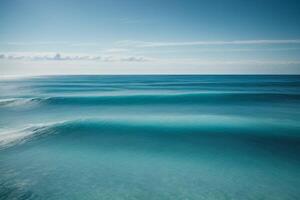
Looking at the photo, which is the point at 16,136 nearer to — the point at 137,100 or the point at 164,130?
the point at 164,130

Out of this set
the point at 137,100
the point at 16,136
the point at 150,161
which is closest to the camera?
the point at 150,161

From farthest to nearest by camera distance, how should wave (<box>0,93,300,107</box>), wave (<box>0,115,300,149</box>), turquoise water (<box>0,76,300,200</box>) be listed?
wave (<box>0,93,300,107</box>) → wave (<box>0,115,300,149</box>) → turquoise water (<box>0,76,300,200</box>)

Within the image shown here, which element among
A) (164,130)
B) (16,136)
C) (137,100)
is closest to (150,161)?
(164,130)

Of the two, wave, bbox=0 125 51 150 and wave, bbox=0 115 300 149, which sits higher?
wave, bbox=0 125 51 150

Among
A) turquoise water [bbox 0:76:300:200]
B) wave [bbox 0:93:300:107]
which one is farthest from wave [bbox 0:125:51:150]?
wave [bbox 0:93:300:107]

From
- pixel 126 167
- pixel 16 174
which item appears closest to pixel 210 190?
pixel 126 167

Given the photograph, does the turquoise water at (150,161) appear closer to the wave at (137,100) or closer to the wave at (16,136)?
the wave at (16,136)

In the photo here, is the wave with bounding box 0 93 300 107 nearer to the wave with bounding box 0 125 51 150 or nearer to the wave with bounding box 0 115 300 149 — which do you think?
the wave with bounding box 0 115 300 149

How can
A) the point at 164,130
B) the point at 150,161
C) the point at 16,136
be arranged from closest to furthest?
1. the point at 150,161
2. the point at 16,136
3. the point at 164,130

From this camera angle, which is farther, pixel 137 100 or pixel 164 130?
pixel 137 100

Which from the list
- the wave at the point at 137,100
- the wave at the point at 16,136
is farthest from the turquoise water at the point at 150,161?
the wave at the point at 137,100

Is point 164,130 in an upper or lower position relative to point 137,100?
lower

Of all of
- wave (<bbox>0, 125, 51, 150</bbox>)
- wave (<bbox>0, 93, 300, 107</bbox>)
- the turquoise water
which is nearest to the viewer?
the turquoise water

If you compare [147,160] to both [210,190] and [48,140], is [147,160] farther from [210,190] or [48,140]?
[48,140]
